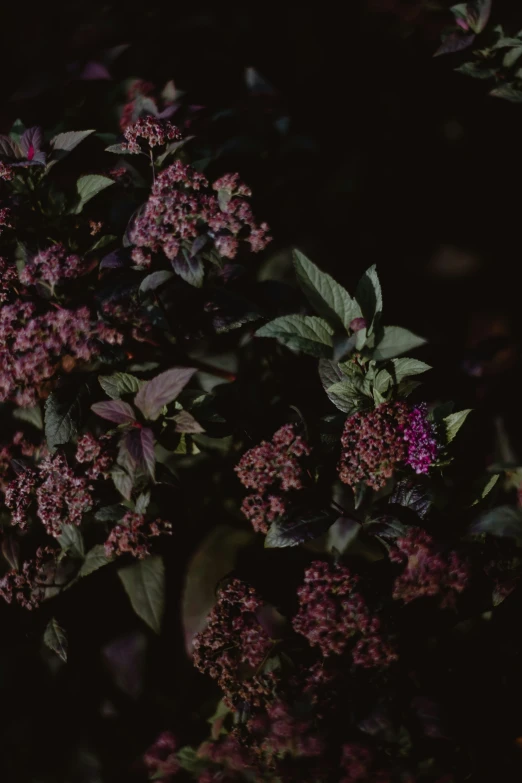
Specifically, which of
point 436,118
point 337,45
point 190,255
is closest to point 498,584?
point 190,255

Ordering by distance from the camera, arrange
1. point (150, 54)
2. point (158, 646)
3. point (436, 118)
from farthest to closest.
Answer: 1. point (436, 118)
2. point (150, 54)
3. point (158, 646)

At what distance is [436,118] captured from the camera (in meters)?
2.50

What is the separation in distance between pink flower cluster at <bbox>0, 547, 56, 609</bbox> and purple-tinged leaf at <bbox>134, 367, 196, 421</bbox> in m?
0.46

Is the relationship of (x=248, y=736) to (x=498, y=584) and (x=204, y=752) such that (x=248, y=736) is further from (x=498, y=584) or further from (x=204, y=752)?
(x=498, y=584)

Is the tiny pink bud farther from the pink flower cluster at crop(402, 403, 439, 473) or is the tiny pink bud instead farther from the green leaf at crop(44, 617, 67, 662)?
the green leaf at crop(44, 617, 67, 662)

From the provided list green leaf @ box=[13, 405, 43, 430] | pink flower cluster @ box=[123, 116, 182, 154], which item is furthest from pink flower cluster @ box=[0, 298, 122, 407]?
pink flower cluster @ box=[123, 116, 182, 154]

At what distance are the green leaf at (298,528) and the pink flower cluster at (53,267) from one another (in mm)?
721

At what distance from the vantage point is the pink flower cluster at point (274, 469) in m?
1.29

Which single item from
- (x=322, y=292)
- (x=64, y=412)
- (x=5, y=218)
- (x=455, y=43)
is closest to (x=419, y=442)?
(x=322, y=292)

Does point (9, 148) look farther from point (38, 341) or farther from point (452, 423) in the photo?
point (452, 423)

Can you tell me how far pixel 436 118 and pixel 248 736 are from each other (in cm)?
233

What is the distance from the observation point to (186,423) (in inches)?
53.8

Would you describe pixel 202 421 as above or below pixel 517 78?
below

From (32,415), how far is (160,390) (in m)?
0.55
